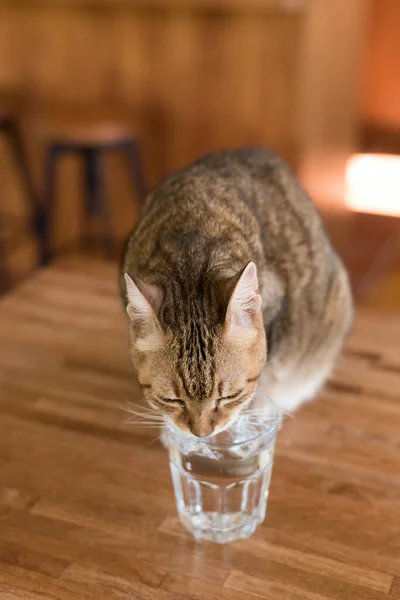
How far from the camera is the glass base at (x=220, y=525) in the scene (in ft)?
3.44

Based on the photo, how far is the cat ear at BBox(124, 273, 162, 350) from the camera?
3.18 ft

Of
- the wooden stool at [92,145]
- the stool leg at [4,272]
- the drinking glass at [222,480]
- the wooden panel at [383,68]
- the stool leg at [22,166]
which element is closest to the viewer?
the drinking glass at [222,480]

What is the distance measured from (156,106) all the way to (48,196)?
632 millimetres

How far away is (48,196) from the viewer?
9.39 feet

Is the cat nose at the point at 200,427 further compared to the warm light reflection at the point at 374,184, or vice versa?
the warm light reflection at the point at 374,184

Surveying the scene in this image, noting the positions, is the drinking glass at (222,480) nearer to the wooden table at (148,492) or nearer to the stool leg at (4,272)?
the wooden table at (148,492)

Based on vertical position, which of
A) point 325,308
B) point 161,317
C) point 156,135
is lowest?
point 156,135

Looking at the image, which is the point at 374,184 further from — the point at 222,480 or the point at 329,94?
the point at 222,480

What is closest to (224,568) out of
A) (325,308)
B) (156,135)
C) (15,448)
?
(15,448)

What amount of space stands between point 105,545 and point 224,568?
0.55ft

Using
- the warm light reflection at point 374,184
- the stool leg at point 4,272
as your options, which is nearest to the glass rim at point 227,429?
the stool leg at point 4,272

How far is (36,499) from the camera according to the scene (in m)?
1.12

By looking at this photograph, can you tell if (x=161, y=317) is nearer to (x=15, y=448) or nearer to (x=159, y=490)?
(x=159, y=490)

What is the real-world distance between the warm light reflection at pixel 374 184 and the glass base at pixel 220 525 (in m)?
2.79
